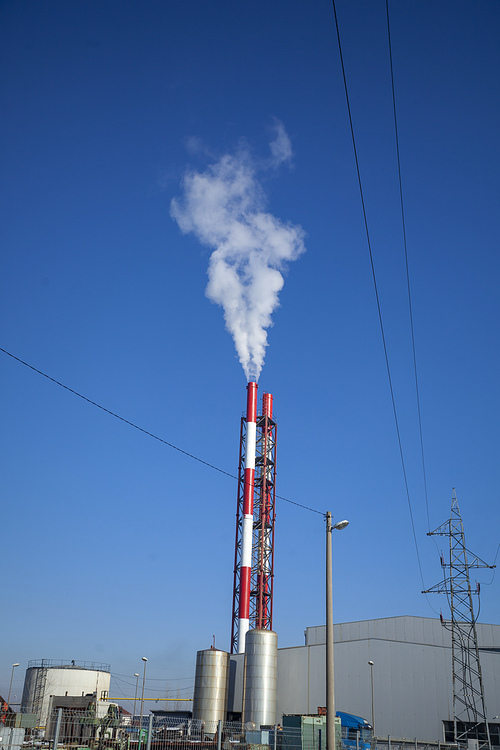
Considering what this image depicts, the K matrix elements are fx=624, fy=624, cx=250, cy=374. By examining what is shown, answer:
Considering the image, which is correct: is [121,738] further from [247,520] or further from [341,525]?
[247,520]

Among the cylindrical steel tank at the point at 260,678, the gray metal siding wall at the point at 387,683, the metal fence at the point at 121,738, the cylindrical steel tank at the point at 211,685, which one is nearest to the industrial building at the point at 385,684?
the gray metal siding wall at the point at 387,683

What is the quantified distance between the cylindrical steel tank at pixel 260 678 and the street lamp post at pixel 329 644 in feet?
90.6

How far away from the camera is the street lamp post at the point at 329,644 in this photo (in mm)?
17078

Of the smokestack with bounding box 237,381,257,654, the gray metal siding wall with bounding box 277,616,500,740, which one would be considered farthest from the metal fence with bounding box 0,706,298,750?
the smokestack with bounding box 237,381,257,654

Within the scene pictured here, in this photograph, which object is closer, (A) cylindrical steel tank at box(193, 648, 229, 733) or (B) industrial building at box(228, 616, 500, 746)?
(B) industrial building at box(228, 616, 500, 746)

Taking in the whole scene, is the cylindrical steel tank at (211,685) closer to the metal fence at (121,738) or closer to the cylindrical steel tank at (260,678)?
the cylindrical steel tank at (260,678)

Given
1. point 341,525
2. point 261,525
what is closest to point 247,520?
point 261,525

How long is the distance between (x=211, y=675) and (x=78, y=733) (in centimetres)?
1618

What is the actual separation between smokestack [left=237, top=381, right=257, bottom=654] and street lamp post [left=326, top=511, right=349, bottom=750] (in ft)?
115

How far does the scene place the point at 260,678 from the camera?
4384 cm

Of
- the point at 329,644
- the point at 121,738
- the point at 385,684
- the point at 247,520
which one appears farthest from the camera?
the point at 247,520

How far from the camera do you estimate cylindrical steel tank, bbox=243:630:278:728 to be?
1695 inches

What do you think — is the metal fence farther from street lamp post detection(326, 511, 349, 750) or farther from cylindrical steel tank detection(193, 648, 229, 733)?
cylindrical steel tank detection(193, 648, 229, 733)

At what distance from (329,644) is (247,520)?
1445 inches
